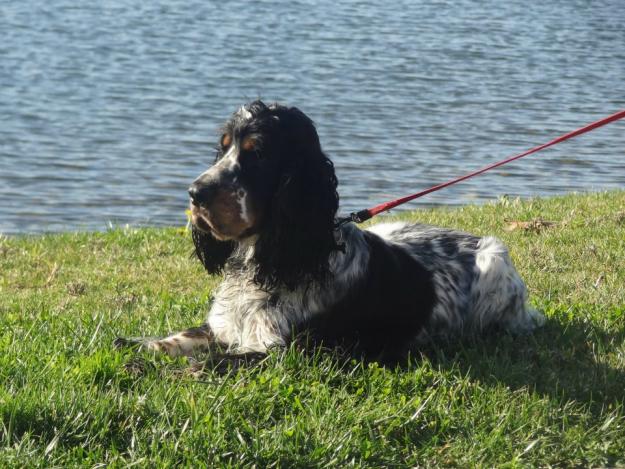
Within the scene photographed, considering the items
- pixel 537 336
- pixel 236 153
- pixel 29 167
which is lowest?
pixel 29 167

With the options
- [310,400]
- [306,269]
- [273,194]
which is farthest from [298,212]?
[310,400]

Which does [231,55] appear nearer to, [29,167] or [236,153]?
[29,167]

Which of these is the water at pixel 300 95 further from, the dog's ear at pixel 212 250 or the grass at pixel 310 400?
the grass at pixel 310 400

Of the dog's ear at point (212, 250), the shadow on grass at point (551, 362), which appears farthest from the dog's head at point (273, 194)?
the shadow on grass at point (551, 362)

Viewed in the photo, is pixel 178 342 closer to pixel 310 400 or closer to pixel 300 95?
pixel 310 400

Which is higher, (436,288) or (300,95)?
(436,288)

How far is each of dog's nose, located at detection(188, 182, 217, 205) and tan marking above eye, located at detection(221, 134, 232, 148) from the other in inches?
14.3

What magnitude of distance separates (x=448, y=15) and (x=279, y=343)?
27.7 m

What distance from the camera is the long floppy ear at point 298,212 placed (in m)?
5.17

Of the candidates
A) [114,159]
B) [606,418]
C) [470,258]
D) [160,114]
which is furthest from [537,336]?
[160,114]

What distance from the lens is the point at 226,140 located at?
17.2 feet

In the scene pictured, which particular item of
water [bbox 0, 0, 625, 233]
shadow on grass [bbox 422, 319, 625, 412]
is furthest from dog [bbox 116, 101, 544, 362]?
water [bbox 0, 0, 625, 233]

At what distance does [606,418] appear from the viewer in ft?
15.6

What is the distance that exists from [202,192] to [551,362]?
199 centimetres
